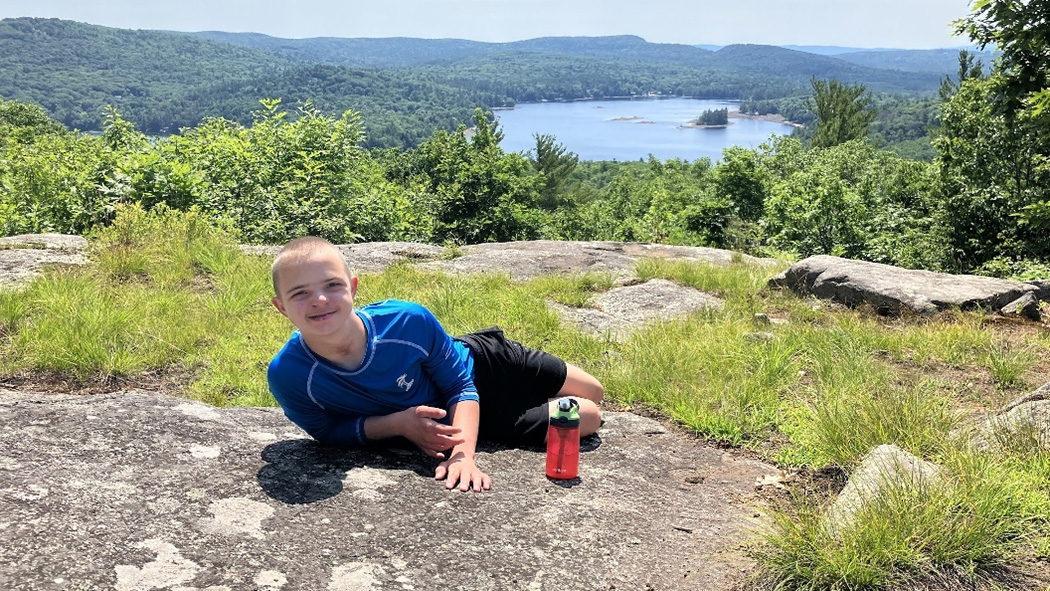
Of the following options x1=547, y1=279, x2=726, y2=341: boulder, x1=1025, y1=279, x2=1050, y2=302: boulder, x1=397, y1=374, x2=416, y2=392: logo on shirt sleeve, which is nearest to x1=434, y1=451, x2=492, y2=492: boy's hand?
x1=397, y1=374, x2=416, y2=392: logo on shirt sleeve

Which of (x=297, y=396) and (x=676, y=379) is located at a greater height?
(x=297, y=396)

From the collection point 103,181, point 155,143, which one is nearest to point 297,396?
point 103,181

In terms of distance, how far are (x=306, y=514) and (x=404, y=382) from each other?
0.78 metres

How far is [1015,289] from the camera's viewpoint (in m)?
Result: 7.71

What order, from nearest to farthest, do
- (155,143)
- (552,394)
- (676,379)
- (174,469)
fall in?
(174,469) → (552,394) → (676,379) → (155,143)

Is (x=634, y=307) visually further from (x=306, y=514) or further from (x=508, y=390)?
(x=306, y=514)

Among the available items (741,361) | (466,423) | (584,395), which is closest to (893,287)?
(741,361)

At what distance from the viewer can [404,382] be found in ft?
11.5

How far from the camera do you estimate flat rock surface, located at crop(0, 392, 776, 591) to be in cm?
256

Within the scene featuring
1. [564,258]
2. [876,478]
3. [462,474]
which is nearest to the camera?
[876,478]

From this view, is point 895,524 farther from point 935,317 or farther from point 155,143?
point 155,143

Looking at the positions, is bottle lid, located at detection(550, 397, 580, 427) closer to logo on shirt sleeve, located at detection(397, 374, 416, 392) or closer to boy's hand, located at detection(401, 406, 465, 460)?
boy's hand, located at detection(401, 406, 465, 460)

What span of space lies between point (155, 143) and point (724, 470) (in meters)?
14.1

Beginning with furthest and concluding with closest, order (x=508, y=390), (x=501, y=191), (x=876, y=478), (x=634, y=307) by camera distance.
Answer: (x=501, y=191), (x=634, y=307), (x=508, y=390), (x=876, y=478)
